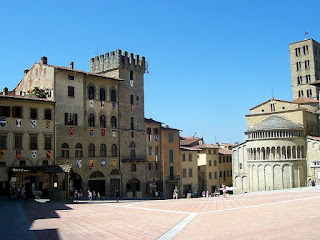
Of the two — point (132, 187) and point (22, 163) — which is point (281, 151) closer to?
point (132, 187)

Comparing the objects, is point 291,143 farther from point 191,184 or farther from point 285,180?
point 191,184

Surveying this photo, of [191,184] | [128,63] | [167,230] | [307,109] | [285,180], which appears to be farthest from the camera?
[307,109]

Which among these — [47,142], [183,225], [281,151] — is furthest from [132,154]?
[183,225]

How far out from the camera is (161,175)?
A: 58.5 meters

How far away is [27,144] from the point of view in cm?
4200

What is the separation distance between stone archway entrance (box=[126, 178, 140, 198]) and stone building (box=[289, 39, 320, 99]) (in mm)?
61338

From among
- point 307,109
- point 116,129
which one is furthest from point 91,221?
point 307,109

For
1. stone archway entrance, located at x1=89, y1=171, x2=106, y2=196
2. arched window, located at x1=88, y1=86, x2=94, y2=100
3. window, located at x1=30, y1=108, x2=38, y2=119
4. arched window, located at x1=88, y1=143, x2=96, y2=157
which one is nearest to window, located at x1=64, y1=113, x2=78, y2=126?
arched window, located at x1=88, y1=143, x2=96, y2=157

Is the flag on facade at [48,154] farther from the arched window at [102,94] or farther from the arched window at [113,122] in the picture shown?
the arched window at [102,94]

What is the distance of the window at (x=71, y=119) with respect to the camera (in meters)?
46.0

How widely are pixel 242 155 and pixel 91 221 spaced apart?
169 feet

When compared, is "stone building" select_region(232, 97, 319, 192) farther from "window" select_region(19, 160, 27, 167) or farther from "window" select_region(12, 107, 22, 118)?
"window" select_region(12, 107, 22, 118)

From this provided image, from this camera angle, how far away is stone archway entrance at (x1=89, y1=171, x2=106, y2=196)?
48.4 meters

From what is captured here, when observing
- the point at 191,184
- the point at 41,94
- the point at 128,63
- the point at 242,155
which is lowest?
the point at 191,184
